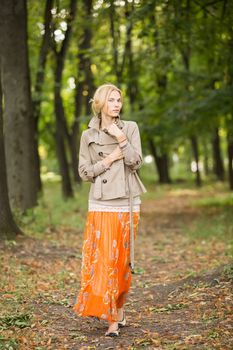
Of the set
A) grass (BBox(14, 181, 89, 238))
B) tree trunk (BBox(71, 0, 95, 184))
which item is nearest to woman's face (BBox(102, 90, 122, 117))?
grass (BBox(14, 181, 89, 238))

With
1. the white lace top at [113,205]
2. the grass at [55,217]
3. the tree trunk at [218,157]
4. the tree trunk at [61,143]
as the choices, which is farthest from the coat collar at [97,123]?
the tree trunk at [218,157]

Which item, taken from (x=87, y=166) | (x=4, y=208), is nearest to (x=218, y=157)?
(x=4, y=208)

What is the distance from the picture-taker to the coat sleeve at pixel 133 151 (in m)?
5.59

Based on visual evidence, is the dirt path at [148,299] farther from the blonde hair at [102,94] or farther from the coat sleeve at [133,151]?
the blonde hair at [102,94]

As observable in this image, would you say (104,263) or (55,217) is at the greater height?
(104,263)

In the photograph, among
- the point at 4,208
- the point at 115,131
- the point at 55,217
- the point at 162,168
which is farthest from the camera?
the point at 162,168

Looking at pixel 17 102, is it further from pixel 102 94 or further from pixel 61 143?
pixel 61 143

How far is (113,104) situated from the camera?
568 cm

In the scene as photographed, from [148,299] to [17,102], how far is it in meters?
6.79

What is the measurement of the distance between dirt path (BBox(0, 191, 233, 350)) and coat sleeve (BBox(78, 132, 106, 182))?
1607 millimetres

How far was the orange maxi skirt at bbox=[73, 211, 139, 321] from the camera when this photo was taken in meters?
5.63

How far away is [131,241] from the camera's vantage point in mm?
5746

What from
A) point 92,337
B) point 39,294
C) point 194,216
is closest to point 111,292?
point 92,337

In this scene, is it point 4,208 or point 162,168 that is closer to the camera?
point 4,208
